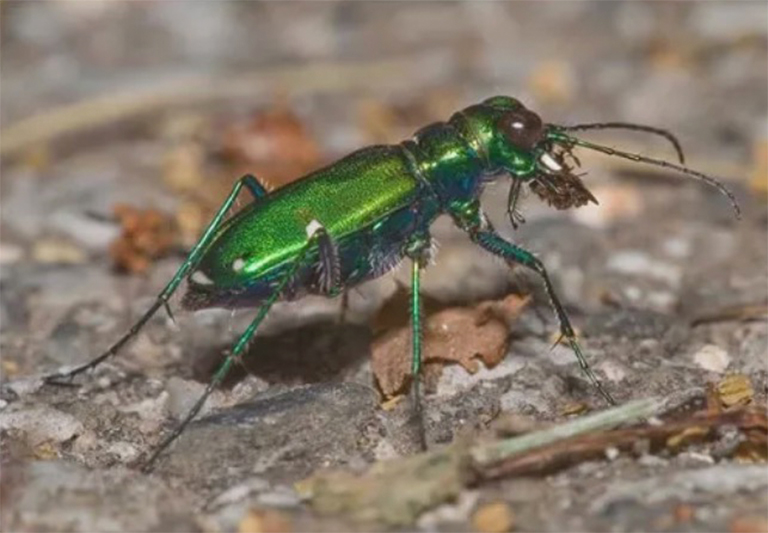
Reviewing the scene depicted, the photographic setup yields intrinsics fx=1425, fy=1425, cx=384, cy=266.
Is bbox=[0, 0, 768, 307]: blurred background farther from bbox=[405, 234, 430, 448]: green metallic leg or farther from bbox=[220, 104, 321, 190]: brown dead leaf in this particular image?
bbox=[405, 234, 430, 448]: green metallic leg

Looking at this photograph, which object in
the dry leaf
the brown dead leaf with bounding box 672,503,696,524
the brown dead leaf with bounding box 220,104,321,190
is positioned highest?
the brown dead leaf with bounding box 220,104,321,190

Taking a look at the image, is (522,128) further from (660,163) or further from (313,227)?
(313,227)

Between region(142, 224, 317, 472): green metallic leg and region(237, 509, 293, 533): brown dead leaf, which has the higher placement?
region(142, 224, 317, 472): green metallic leg

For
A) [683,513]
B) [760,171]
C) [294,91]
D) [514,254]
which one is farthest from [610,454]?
[294,91]

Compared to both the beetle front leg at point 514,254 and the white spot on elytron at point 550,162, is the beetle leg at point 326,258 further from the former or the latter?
the white spot on elytron at point 550,162

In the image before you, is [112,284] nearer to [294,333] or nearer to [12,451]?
[294,333]

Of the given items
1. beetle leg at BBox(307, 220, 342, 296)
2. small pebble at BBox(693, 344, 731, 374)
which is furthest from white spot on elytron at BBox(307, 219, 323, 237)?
small pebble at BBox(693, 344, 731, 374)
